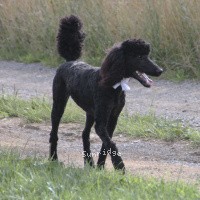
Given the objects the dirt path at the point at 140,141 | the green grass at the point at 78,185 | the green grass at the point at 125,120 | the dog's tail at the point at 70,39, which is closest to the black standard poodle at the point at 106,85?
the dog's tail at the point at 70,39

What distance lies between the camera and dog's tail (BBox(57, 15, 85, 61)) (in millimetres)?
7555

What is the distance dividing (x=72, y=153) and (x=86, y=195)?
246 cm

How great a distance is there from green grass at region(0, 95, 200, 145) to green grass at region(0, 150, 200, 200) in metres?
2.30

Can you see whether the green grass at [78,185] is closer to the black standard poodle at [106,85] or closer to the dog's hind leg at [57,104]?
the black standard poodle at [106,85]

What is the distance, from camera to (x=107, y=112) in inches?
259

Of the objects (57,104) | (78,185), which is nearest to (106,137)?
(78,185)

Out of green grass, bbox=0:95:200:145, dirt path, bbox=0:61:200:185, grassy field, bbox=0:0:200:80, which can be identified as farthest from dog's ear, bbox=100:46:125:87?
grassy field, bbox=0:0:200:80

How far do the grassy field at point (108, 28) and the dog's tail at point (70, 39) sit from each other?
4.56 metres

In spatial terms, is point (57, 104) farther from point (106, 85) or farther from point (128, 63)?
point (128, 63)

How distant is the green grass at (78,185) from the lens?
5598 mm

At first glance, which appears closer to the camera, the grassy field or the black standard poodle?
the black standard poodle

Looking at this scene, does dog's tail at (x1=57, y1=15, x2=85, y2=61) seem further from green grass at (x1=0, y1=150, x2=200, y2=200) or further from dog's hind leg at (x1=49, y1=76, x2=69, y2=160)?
Result: green grass at (x1=0, y1=150, x2=200, y2=200)

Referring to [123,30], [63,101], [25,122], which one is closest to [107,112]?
[63,101]

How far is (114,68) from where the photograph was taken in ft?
21.2
